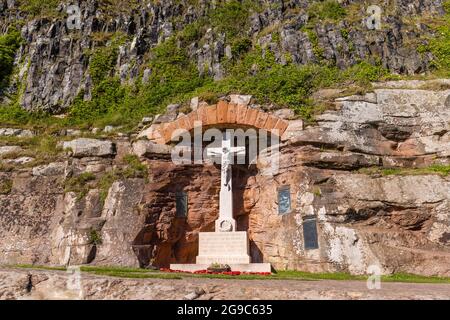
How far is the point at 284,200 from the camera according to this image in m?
17.3

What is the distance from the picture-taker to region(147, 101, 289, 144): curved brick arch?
60.6ft

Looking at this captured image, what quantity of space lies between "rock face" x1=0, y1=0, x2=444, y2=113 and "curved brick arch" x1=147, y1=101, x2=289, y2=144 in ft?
20.4

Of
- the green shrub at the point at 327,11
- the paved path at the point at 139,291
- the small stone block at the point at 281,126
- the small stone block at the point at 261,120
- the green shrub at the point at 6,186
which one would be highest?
the green shrub at the point at 327,11

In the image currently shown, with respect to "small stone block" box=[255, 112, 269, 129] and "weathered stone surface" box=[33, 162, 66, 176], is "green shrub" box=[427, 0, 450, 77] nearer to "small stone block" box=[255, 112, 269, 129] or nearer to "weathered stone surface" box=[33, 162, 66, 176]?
"small stone block" box=[255, 112, 269, 129]

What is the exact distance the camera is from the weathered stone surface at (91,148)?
18.3m

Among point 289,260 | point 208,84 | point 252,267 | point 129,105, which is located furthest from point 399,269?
point 129,105

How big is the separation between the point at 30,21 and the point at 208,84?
52.1 feet

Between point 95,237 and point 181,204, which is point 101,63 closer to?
point 181,204

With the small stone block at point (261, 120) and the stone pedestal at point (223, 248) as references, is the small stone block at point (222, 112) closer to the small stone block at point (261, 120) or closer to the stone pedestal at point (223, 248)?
the small stone block at point (261, 120)

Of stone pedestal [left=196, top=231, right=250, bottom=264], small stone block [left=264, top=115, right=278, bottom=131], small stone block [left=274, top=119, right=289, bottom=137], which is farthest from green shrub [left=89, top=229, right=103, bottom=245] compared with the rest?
small stone block [left=274, top=119, right=289, bottom=137]

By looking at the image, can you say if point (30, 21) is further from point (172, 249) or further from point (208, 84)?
point (172, 249)

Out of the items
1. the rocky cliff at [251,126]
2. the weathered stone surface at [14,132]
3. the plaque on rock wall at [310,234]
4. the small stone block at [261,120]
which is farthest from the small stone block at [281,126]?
the weathered stone surface at [14,132]

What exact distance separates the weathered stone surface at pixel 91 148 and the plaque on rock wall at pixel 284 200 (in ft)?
24.7

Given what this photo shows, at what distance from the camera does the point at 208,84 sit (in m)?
23.8
